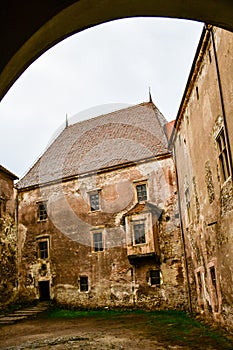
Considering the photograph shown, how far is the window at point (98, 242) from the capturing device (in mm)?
20778

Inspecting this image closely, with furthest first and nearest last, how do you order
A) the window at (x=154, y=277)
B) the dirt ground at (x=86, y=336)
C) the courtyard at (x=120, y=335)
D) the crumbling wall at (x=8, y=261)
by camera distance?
the crumbling wall at (x=8, y=261)
the window at (x=154, y=277)
the dirt ground at (x=86, y=336)
the courtyard at (x=120, y=335)

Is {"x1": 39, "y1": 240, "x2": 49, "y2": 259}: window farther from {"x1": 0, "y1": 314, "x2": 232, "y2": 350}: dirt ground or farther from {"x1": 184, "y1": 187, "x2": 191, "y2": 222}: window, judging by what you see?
{"x1": 184, "y1": 187, "x2": 191, "y2": 222}: window

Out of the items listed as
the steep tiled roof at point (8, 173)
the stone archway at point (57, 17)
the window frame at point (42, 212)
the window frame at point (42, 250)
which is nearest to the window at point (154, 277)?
the window frame at point (42, 250)

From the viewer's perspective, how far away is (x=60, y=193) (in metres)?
22.9

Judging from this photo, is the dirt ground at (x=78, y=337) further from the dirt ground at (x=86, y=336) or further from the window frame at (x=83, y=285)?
the window frame at (x=83, y=285)

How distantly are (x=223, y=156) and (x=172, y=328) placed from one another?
6.50 meters

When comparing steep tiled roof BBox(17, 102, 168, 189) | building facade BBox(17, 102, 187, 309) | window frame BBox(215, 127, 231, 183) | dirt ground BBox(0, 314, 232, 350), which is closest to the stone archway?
window frame BBox(215, 127, 231, 183)

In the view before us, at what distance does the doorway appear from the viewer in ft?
70.9

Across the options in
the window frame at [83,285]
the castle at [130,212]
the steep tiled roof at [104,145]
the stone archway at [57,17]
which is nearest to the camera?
the stone archway at [57,17]

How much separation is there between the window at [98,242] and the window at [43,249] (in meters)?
3.50

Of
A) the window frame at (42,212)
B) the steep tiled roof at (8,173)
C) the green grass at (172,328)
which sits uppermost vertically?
the steep tiled roof at (8,173)

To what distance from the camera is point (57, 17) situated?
214 centimetres

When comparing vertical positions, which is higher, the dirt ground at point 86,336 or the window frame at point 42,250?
the window frame at point 42,250

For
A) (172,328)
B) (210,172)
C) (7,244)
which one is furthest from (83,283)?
(210,172)
